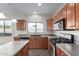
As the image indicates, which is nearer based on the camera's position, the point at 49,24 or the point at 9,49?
the point at 9,49

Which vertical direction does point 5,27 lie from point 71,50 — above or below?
above

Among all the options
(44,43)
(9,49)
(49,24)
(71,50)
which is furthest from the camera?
(49,24)

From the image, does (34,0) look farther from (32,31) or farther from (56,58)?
(32,31)

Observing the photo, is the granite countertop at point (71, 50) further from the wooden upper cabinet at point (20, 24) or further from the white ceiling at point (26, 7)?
the wooden upper cabinet at point (20, 24)

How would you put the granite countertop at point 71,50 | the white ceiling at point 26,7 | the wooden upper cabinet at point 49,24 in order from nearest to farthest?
1. the granite countertop at point 71,50
2. the white ceiling at point 26,7
3. the wooden upper cabinet at point 49,24

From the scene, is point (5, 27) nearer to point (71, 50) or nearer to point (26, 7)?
point (26, 7)

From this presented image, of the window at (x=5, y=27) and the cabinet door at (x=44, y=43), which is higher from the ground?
the window at (x=5, y=27)

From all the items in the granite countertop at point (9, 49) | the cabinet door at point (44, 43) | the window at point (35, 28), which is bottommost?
the cabinet door at point (44, 43)

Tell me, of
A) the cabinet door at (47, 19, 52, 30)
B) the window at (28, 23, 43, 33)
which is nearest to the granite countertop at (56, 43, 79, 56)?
the cabinet door at (47, 19, 52, 30)

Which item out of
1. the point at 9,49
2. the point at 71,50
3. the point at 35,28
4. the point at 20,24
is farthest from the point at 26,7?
the point at 71,50

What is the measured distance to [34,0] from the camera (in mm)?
1693

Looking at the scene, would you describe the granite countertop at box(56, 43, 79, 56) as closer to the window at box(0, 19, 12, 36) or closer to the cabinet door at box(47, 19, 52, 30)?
the window at box(0, 19, 12, 36)

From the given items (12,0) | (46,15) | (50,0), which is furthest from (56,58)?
(46,15)

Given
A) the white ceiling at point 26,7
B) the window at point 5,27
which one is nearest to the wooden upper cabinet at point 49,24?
the white ceiling at point 26,7
